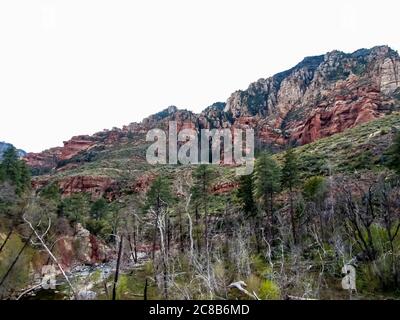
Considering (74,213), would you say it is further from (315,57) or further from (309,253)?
(315,57)

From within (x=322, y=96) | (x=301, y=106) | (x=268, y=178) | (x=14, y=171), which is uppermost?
(x=301, y=106)

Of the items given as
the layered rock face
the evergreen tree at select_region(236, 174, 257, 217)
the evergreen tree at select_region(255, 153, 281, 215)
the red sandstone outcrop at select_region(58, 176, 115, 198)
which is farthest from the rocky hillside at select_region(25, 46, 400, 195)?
the evergreen tree at select_region(255, 153, 281, 215)

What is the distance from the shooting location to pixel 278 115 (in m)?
142

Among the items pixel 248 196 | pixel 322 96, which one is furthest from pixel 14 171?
pixel 322 96

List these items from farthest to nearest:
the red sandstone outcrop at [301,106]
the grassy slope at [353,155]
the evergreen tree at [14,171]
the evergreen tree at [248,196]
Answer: the red sandstone outcrop at [301,106] < the evergreen tree at [14,171] < the grassy slope at [353,155] < the evergreen tree at [248,196]

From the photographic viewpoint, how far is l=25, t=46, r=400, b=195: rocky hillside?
310ft

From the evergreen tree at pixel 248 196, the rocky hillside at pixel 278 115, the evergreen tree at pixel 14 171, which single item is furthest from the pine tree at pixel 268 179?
the rocky hillside at pixel 278 115

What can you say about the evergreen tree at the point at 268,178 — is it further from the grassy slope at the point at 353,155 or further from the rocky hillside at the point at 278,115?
the rocky hillside at the point at 278,115

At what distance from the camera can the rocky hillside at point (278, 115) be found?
94500mm

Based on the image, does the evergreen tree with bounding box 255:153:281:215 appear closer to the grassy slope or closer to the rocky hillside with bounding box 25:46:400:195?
the grassy slope

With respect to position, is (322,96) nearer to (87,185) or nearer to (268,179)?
(87,185)

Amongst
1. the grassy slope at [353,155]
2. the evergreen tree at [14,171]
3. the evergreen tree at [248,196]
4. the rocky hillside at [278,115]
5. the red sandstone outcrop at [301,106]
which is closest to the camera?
the evergreen tree at [248,196]
